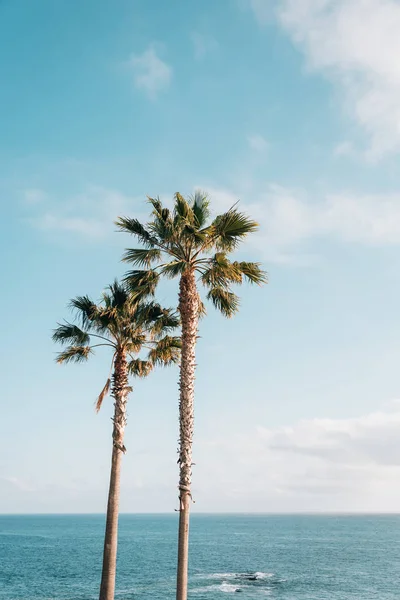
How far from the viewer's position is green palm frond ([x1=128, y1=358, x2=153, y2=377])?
77.8 ft

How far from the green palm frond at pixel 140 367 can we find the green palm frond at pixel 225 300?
16.6 feet

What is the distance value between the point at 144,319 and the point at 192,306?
3.65 meters

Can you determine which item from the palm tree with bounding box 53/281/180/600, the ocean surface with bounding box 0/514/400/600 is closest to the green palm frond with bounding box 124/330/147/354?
the palm tree with bounding box 53/281/180/600

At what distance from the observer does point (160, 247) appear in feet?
65.6

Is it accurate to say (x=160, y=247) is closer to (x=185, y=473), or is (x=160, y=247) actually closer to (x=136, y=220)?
→ (x=136, y=220)

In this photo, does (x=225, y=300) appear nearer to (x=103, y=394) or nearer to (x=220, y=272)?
(x=220, y=272)

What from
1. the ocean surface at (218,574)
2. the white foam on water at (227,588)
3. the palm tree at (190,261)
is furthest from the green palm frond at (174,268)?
the white foam on water at (227,588)

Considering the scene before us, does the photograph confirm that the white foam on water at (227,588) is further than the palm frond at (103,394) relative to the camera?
Yes

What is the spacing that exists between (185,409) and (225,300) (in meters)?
4.32

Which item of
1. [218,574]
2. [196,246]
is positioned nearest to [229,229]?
[196,246]

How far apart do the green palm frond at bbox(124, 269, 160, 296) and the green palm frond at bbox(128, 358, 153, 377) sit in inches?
169

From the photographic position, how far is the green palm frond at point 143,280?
66.2ft

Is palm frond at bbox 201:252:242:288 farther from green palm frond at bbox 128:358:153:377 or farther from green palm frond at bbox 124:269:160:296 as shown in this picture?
green palm frond at bbox 128:358:153:377

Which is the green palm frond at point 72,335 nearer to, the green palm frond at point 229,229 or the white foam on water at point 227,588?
the green palm frond at point 229,229
